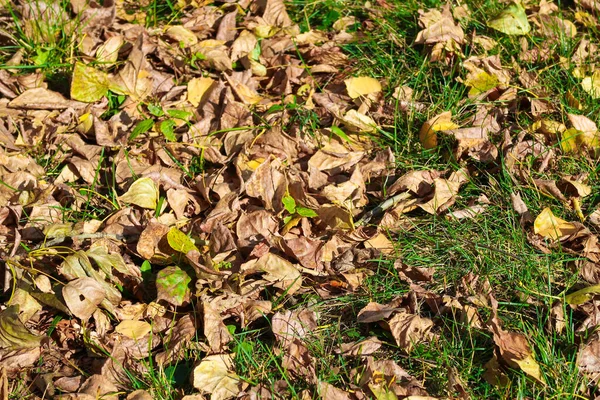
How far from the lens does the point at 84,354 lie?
2.49 metres

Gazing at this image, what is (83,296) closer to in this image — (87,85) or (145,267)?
(145,267)

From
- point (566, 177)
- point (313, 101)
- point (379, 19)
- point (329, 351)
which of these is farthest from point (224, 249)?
point (379, 19)

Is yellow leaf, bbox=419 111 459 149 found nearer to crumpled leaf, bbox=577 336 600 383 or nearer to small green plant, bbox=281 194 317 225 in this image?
small green plant, bbox=281 194 317 225

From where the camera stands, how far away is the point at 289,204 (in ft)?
9.04

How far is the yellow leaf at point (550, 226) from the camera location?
2736 mm

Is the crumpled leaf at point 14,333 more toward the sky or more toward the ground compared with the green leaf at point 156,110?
more toward the ground

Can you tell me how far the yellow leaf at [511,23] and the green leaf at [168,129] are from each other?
153cm

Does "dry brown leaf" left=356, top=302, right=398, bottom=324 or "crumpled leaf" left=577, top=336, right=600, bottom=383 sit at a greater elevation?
"crumpled leaf" left=577, top=336, right=600, bottom=383

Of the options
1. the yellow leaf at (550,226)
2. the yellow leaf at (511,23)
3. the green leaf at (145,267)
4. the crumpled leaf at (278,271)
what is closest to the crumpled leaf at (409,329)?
the crumpled leaf at (278,271)

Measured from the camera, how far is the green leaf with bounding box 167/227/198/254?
103 inches

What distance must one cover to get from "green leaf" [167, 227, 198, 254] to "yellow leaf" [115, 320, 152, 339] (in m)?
0.28

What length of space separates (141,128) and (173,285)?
79 cm

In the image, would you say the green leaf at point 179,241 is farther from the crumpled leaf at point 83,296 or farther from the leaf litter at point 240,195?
the crumpled leaf at point 83,296

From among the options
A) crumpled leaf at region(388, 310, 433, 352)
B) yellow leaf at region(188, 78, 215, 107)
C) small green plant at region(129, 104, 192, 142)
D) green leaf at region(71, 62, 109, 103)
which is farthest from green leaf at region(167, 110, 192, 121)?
crumpled leaf at region(388, 310, 433, 352)
